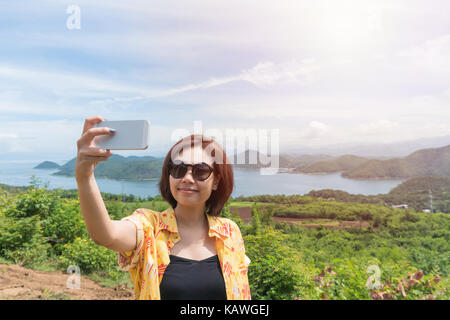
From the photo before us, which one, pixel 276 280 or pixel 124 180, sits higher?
pixel 124 180

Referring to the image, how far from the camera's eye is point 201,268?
1532 mm

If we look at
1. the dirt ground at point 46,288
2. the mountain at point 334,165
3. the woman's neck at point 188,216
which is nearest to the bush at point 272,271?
the dirt ground at point 46,288

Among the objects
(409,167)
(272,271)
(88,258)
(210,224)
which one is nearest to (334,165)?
(409,167)

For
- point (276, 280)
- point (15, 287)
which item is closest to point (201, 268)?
point (276, 280)

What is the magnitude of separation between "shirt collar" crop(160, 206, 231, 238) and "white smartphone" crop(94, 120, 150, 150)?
1.88 feet

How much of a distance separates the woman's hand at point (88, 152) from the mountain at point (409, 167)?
5.45m

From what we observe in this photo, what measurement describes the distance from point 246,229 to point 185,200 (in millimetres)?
3467

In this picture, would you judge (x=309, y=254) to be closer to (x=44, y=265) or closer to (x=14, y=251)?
(x=44, y=265)

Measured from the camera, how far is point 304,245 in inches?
199

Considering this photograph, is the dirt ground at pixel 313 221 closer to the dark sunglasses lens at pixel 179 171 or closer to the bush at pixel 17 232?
the bush at pixel 17 232

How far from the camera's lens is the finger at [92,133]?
111cm

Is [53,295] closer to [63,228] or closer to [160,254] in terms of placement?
[63,228]

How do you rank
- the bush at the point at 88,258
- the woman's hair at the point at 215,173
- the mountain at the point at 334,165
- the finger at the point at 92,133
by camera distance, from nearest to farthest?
the finger at the point at 92,133 → the woman's hair at the point at 215,173 → the bush at the point at 88,258 → the mountain at the point at 334,165

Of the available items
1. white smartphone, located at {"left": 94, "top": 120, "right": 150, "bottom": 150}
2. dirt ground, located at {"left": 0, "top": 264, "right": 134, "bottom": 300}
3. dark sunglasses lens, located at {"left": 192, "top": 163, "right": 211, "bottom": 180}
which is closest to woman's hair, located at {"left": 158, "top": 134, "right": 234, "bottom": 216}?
dark sunglasses lens, located at {"left": 192, "top": 163, "right": 211, "bottom": 180}
